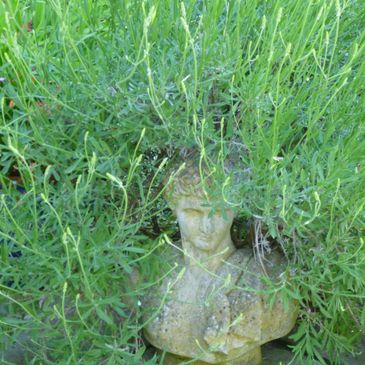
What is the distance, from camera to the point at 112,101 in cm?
198

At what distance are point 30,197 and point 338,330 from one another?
1021 millimetres

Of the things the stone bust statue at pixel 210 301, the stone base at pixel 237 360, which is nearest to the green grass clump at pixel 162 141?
the stone bust statue at pixel 210 301

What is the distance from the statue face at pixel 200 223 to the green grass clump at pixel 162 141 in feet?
0.31

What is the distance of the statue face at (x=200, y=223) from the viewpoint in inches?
84.3

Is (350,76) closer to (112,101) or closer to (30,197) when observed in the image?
(112,101)

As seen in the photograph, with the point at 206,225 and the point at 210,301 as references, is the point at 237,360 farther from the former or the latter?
the point at 206,225

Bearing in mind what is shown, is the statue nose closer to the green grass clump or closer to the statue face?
the statue face

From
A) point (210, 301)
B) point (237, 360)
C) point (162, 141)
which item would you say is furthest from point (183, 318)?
point (162, 141)

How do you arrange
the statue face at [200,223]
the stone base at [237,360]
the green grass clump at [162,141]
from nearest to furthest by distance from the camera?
the green grass clump at [162,141], the statue face at [200,223], the stone base at [237,360]

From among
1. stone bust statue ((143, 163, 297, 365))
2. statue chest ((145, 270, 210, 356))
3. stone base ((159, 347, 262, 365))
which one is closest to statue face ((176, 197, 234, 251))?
stone bust statue ((143, 163, 297, 365))

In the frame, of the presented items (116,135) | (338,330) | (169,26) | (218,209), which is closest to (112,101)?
(116,135)

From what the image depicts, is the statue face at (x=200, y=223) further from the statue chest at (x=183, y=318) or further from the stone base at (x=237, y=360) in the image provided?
the stone base at (x=237, y=360)

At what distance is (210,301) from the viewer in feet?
7.24

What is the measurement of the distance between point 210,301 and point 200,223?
0.22 metres
